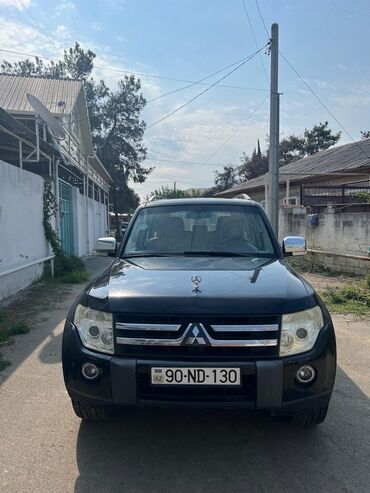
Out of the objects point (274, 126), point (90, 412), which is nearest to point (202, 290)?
point (90, 412)

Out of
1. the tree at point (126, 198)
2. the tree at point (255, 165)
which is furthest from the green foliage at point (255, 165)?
the tree at point (126, 198)

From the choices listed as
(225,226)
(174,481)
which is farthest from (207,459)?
(225,226)

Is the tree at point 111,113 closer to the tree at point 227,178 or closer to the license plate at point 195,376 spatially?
Answer: the tree at point 227,178

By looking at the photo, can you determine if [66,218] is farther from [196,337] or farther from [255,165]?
[255,165]

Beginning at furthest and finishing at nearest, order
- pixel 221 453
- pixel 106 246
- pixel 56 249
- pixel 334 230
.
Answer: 1. pixel 334 230
2. pixel 56 249
3. pixel 106 246
4. pixel 221 453

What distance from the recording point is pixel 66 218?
48.7ft

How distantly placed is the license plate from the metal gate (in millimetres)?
11666

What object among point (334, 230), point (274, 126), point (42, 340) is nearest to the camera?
point (42, 340)

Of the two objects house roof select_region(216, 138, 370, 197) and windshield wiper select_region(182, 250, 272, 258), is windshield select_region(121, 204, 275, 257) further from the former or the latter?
house roof select_region(216, 138, 370, 197)

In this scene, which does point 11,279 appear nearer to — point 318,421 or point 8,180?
point 8,180

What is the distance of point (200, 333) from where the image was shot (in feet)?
8.87

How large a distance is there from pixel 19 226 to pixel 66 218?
6221 millimetres

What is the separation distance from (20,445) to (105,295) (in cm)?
119

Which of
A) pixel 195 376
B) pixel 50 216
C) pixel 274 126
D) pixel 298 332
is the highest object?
pixel 274 126
